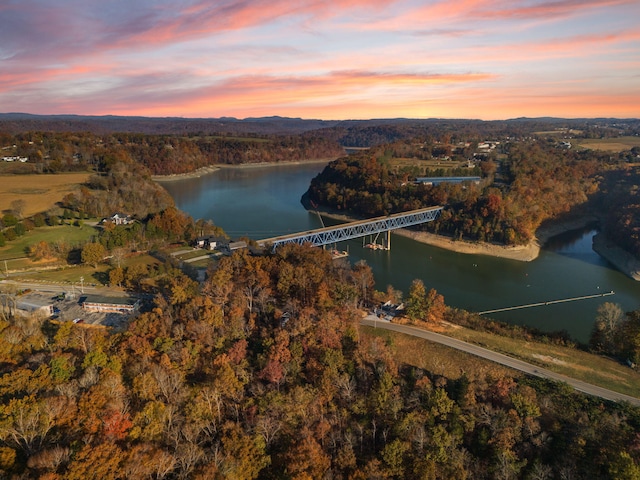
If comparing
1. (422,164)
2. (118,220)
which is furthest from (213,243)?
(422,164)

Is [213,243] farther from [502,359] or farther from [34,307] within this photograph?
[502,359]

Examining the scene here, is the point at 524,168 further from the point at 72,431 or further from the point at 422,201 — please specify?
the point at 72,431

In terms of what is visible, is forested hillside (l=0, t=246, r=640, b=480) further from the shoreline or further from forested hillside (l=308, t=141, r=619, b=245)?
the shoreline

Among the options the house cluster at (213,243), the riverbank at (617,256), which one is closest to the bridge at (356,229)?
the house cluster at (213,243)

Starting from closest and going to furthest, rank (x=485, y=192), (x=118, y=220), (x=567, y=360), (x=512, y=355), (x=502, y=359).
Result: (x=502, y=359), (x=567, y=360), (x=512, y=355), (x=118, y=220), (x=485, y=192)

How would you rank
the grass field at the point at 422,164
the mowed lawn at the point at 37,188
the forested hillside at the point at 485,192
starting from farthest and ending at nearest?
the grass field at the point at 422,164, the forested hillside at the point at 485,192, the mowed lawn at the point at 37,188

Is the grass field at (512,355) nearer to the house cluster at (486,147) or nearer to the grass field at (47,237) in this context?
the grass field at (47,237)

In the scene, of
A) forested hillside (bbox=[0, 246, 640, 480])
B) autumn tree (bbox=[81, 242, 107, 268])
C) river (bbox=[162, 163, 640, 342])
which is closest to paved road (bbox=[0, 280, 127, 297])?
autumn tree (bbox=[81, 242, 107, 268])
